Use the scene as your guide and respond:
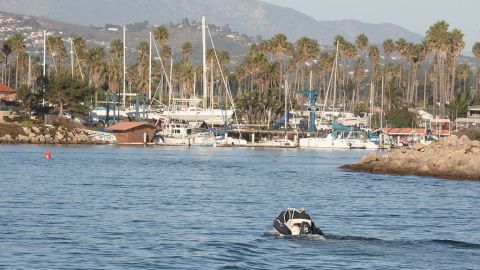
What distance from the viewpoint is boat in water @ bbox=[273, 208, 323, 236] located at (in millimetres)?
37312

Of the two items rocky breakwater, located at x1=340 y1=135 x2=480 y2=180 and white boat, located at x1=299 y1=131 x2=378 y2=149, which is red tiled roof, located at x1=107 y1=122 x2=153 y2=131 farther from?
rocky breakwater, located at x1=340 y1=135 x2=480 y2=180

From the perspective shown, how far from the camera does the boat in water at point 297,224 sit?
37312mm

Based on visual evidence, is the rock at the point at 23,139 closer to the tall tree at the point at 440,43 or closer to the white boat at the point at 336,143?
the white boat at the point at 336,143

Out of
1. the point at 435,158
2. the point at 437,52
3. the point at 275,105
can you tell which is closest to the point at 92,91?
the point at 275,105

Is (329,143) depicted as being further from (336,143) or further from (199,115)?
(199,115)

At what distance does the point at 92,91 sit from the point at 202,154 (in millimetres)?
36019

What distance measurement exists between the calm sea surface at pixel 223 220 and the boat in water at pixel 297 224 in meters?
0.38

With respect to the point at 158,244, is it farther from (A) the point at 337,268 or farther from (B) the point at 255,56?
(B) the point at 255,56

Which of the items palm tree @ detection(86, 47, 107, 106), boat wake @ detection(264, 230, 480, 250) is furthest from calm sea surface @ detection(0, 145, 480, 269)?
palm tree @ detection(86, 47, 107, 106)

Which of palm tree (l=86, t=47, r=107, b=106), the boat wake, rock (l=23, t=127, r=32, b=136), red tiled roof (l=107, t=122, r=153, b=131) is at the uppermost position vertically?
palm tree (l=86, t=47, r=107, b=106)

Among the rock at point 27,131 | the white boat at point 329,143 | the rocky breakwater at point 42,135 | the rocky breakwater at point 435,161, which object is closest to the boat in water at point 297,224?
the rocky breakwater at point 435,161

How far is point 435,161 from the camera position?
271ft

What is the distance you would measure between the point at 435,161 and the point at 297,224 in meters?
47.3

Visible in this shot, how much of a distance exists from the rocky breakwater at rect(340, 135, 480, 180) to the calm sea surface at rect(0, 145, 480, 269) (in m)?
3.04
